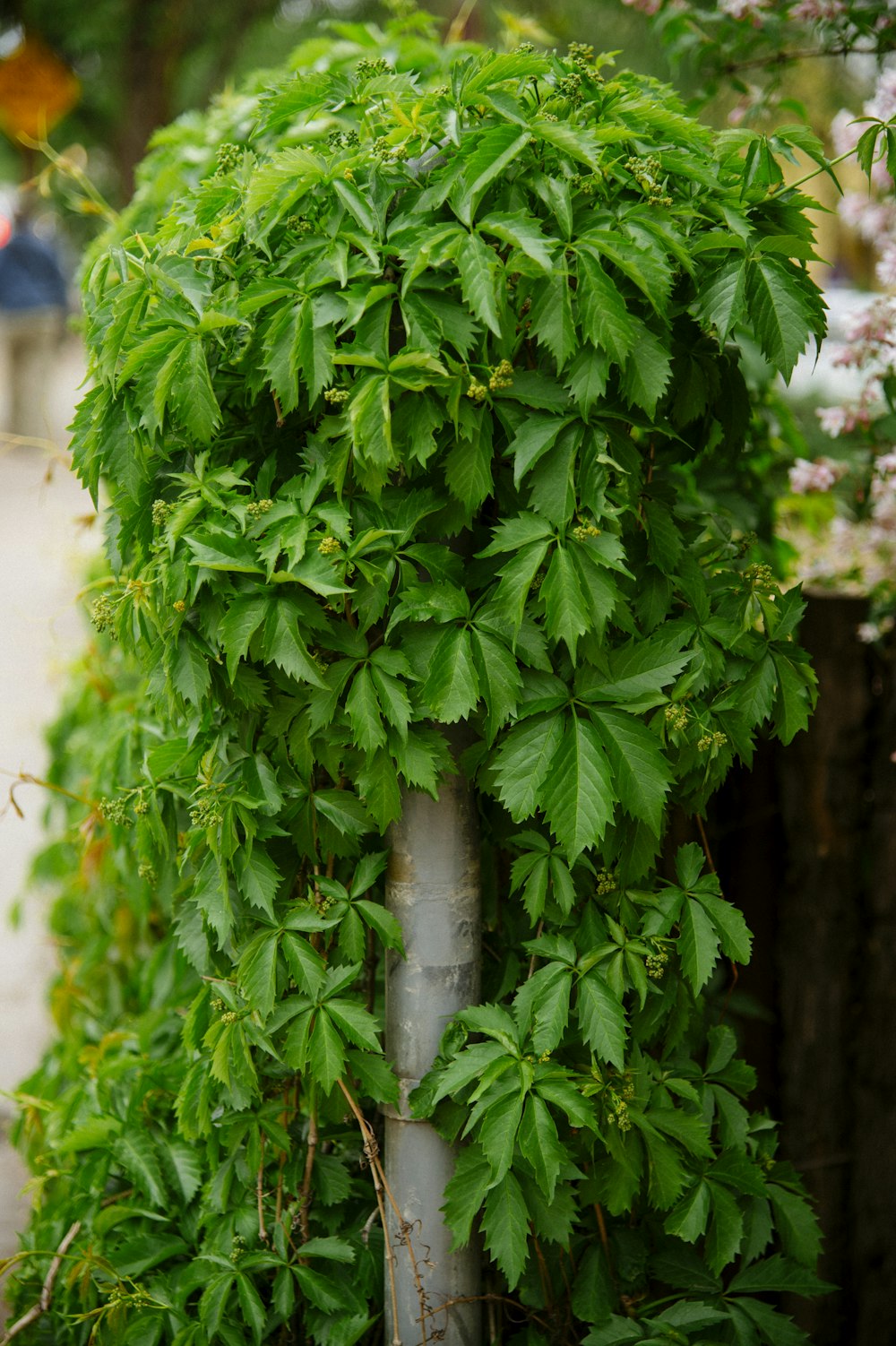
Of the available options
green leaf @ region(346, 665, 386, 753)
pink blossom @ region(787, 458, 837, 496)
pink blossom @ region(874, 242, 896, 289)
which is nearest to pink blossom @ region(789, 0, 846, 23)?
pink blossom @ region(874, 242, 896, 289)

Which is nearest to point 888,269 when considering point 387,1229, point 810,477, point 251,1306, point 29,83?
point 810,477

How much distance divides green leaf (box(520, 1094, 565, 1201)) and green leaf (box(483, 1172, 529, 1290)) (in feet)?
0.21

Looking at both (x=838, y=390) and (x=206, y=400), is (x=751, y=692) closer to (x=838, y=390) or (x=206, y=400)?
(x=206, y=400)

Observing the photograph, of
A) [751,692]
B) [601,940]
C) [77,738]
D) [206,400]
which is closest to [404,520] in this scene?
[206,400]

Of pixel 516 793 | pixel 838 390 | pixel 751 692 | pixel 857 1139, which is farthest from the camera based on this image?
pixel 838 390

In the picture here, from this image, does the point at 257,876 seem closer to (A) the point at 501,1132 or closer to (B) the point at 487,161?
(A) the point at 501,1132

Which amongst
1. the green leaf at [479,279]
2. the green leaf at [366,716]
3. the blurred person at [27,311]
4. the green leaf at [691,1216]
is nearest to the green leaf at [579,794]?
the green leaf at [366,716]

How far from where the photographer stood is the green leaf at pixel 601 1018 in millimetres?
1600

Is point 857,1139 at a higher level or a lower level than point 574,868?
lower

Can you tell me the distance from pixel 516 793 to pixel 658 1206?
0.69m

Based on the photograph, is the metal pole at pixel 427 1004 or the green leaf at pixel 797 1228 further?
the green leaf at pixel 797 1228

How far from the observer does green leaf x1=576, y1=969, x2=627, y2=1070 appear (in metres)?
1.60

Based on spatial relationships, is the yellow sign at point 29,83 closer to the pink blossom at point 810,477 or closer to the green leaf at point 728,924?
the pink blossom at point 810,477

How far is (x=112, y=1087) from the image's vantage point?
88.7 inches
